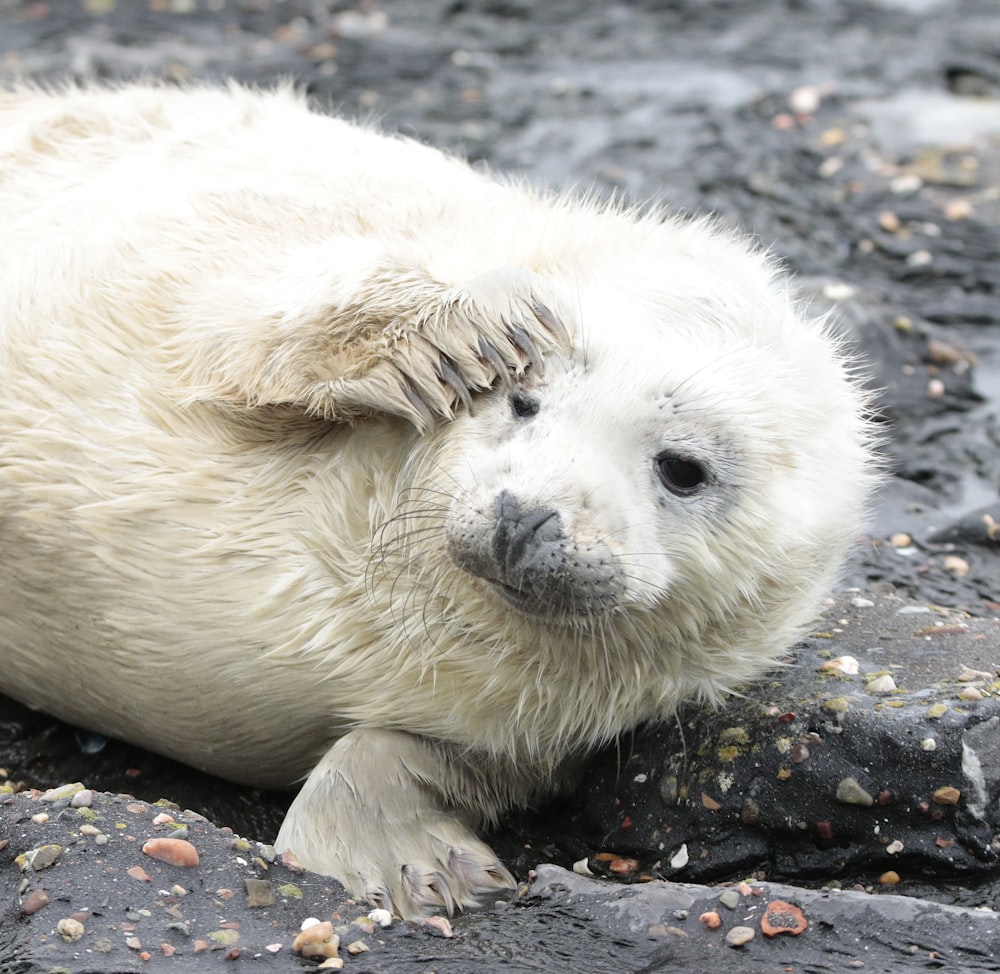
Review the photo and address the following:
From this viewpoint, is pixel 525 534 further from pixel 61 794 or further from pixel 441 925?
pixel 61 794

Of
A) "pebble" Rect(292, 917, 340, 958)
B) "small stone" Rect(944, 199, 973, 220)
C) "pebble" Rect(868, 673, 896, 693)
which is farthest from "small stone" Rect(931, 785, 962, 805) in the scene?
"small stone" Rect(944, 199, 973, 220)

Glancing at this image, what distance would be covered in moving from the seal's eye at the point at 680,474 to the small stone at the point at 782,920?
914 millimetres

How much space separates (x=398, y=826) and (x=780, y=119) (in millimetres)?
5608

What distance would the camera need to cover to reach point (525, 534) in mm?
3121

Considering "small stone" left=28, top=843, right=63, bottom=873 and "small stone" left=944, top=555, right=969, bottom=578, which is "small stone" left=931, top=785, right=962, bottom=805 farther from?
"small stone" left=28, top=843, right=63, bottom=873

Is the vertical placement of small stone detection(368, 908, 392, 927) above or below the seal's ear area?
below

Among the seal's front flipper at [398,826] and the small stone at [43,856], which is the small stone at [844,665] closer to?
the seal's front flipper at [398,826]

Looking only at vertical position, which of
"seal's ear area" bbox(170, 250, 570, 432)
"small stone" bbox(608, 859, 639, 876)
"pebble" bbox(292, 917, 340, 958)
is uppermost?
"seal's ear area" bbox(170, 250, 570, 432)

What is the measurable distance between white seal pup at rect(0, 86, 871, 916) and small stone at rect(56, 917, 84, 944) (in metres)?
0.66

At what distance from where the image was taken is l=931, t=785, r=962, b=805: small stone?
132 inches

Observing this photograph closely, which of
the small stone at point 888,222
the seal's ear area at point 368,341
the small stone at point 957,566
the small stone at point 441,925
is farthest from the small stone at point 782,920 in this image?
the small stone at point 888,222

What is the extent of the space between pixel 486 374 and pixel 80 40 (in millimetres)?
6046

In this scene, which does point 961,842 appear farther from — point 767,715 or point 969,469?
point 969,469

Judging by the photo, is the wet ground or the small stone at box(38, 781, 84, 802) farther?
the wet ground
